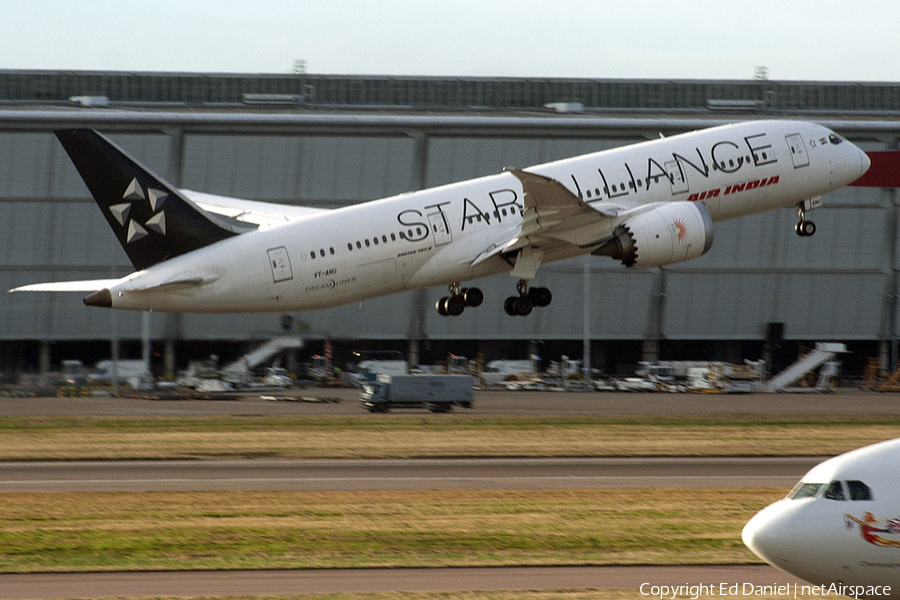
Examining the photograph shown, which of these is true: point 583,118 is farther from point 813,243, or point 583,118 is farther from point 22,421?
point 22,421

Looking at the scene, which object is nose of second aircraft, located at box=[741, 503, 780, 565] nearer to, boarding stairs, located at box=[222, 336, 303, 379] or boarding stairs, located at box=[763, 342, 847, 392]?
boarding stairs, located at box=[222, 336, 303, 379]

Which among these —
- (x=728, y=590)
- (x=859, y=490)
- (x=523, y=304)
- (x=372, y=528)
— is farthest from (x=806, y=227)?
(x=859, y=490)

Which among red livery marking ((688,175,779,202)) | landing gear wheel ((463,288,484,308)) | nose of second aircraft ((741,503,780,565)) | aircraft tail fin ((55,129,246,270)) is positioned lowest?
nose of second aircraft ((741,503,780,565))

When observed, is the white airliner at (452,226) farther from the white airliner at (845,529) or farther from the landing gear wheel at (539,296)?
the white airliner at (845,529)

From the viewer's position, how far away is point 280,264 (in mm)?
44156

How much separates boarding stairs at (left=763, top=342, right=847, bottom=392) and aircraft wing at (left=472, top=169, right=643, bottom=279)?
4090cm

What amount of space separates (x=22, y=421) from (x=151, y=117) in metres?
36.4

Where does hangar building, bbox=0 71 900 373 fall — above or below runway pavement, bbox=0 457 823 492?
above

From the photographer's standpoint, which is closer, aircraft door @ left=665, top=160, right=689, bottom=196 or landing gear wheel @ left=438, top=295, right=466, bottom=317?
aircraft door @ left=665, top=160, right=689, bottom=196

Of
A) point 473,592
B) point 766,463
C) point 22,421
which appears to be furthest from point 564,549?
point 22,421

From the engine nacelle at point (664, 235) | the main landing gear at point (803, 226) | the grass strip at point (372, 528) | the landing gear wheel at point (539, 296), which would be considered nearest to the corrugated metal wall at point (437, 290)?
the main landing gear at point (803, 226)

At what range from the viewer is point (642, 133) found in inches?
3378

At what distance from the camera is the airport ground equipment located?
192ft

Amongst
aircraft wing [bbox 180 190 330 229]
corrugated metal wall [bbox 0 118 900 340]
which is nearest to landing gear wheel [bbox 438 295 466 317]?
aircraft wing [bbox 180 190 330 229]
